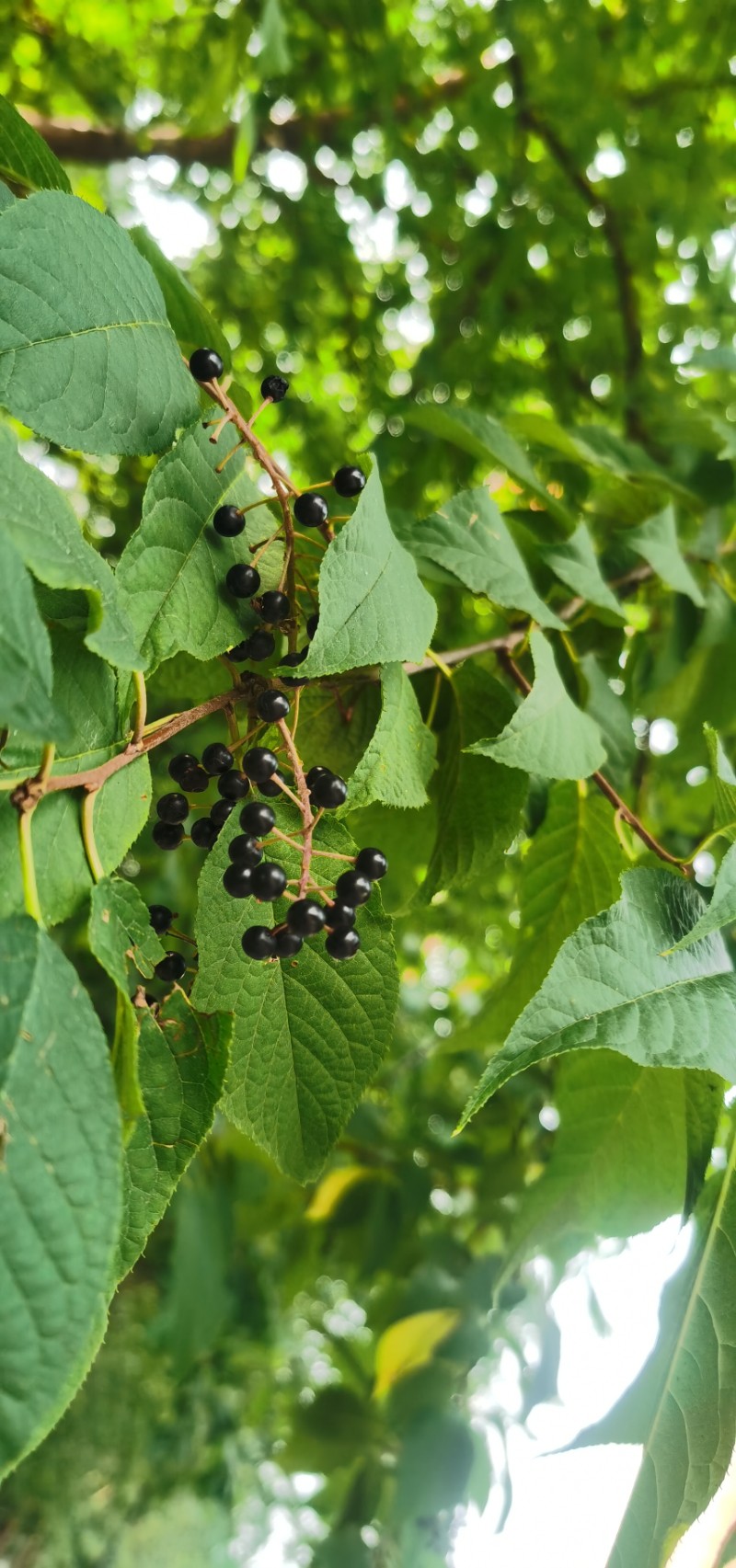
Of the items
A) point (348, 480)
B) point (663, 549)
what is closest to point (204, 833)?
point (348, 480)

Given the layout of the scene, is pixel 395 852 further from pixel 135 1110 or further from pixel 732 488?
pixel 732 488

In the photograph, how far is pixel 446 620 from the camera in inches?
35.0

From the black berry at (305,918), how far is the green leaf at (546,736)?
59mm

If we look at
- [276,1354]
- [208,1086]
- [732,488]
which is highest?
[208,1086]

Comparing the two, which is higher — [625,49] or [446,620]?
[625,49]

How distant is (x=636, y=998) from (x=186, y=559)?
148 mm

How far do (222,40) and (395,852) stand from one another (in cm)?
89

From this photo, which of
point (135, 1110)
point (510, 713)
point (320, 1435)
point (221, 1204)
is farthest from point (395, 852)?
point (320, 1435)

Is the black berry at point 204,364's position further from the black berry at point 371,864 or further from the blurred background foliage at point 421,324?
the blurred background foliage at point 421,324

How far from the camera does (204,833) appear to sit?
11.1 inches

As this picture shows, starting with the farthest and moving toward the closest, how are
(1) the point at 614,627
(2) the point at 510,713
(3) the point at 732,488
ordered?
(3) the point at 732,488 → (1) the point at 614,627 → (2) the point at 510,713

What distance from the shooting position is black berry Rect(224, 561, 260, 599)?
0.84 ft

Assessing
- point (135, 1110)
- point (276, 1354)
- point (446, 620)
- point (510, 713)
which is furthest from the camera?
point (276, 1354)

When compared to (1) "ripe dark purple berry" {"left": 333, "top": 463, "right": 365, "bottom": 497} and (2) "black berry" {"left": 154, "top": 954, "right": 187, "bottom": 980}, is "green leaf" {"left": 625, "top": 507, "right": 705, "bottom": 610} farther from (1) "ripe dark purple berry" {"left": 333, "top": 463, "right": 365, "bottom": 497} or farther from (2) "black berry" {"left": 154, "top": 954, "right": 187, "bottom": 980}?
(2) "black berry" {"left": 154, "top": 954, "right": 187, "bottom": 980}
